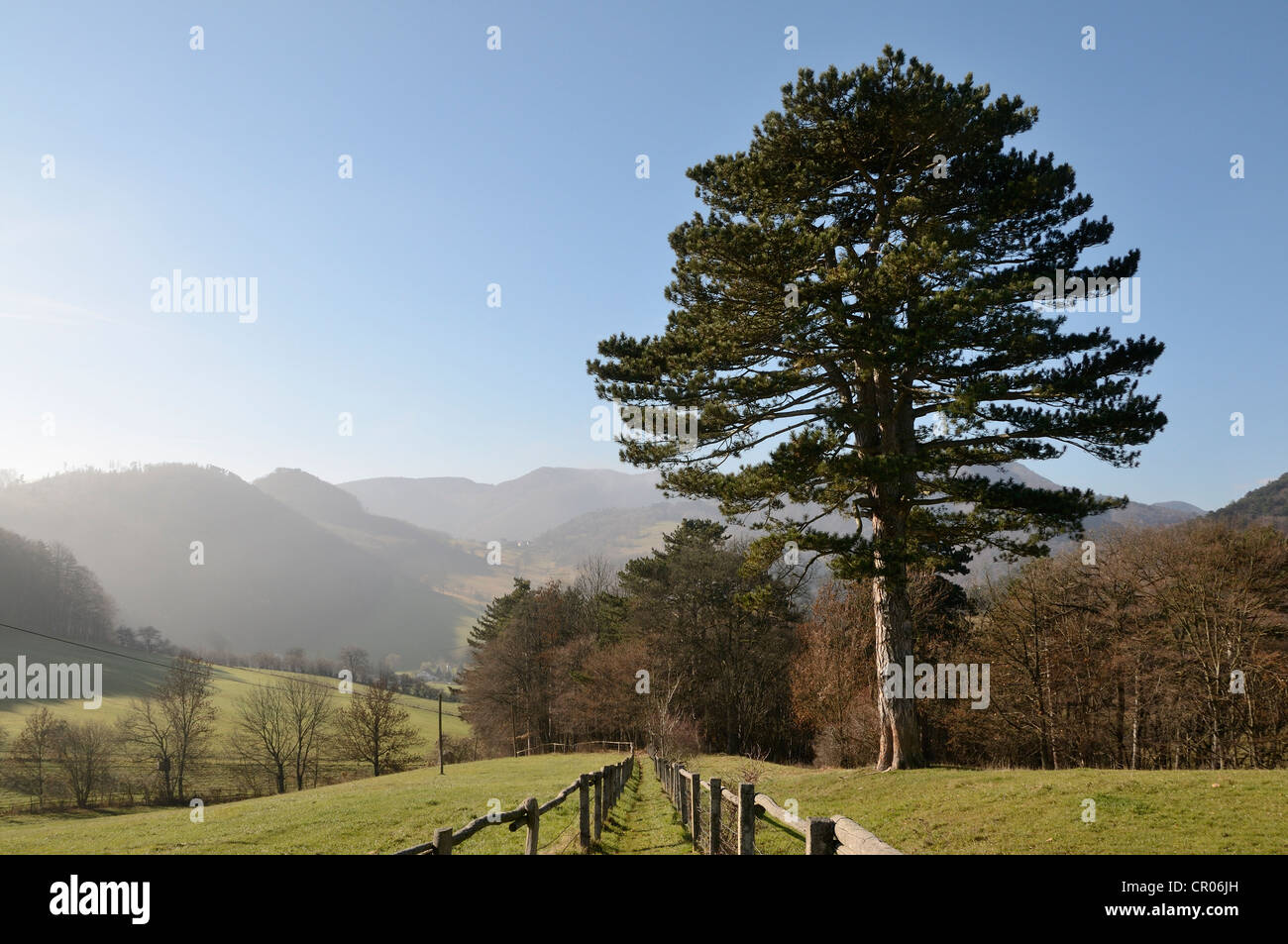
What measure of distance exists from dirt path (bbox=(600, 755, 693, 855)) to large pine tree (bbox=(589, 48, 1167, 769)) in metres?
5.43

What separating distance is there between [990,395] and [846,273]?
4.16 metres

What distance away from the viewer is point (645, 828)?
14305mm

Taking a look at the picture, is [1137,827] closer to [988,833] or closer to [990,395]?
[988,833]

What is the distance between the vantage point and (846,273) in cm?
1478

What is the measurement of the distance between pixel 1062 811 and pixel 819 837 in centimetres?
772

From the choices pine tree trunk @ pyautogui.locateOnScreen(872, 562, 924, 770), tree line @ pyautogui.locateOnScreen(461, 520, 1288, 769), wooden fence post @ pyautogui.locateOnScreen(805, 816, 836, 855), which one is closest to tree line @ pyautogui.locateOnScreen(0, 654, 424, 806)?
tree line @ pyautogui.locateOnScreen(461, 520, 1288, 769)

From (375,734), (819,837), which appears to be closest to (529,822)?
(819,837)

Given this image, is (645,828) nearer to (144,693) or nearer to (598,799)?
(598,799)

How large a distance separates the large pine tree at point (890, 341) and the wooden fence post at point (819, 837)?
10606mm

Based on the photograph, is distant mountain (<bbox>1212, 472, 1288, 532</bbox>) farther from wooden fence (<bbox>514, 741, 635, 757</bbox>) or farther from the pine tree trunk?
the pine tree trunk

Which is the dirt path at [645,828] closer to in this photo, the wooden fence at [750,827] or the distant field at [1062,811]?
the wooden fence at [750,827]

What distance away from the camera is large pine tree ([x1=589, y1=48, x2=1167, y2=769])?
1509 centimetres
